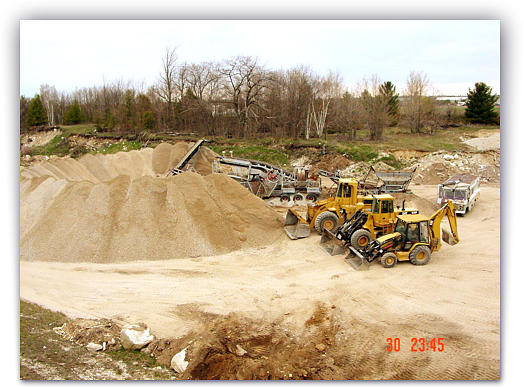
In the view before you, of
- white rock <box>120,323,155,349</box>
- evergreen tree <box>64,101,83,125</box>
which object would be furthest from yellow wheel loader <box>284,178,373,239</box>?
evergreen tree <box>64,101,83,125</box>

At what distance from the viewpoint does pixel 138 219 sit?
13891 millimetres

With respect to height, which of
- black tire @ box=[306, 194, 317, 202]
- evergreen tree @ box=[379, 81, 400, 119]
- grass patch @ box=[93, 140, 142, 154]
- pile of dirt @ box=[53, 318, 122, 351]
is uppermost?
evergreen tree @ box=[379, 81, 400, 119]

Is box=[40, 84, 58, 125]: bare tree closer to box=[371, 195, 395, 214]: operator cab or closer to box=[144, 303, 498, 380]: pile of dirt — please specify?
box=[371, 195, 395, 214]: operator cab

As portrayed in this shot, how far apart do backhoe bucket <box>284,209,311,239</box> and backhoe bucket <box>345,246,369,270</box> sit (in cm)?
265

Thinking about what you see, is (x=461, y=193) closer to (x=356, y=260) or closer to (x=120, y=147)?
(x=356, y=260)

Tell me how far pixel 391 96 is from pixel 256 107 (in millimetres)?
13316

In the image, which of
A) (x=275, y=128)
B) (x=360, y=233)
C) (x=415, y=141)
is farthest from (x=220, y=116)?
(x=360, y=233)

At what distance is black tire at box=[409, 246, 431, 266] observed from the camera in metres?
11.8

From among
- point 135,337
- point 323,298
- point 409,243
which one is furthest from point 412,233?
point 135,337

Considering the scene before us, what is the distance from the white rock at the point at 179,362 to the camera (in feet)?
24.1

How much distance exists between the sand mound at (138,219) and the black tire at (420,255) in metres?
5.05

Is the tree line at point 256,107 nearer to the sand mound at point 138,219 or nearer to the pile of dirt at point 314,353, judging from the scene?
the sand mound at point 138,219
